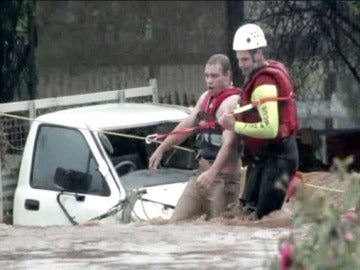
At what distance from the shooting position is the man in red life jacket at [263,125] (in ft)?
37.2

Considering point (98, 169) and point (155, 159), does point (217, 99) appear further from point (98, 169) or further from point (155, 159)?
point (98, 169)

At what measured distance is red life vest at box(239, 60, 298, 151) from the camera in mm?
11414

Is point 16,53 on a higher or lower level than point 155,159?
higher

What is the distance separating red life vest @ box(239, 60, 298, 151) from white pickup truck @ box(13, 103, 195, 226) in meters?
1.26

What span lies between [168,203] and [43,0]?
37.7ft

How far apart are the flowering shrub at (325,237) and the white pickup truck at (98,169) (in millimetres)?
6368

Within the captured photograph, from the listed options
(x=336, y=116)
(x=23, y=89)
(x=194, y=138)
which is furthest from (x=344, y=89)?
(x=194, y=138)

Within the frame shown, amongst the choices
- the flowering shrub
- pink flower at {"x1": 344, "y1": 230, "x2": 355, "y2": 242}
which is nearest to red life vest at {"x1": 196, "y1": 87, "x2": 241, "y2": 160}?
the flowering shrub

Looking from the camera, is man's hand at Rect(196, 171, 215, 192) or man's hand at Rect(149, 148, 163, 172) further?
man's hand at Rect(149, 148, 163, 172)

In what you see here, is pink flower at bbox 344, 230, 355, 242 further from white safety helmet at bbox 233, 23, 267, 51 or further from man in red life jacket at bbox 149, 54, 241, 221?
man in red life jacket at bbox 149, 54, 241, 221

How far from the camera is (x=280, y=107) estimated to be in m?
11.4

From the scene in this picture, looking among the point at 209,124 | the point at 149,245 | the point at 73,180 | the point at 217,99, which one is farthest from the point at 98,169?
the point at 149,245

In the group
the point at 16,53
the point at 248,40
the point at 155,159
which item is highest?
the point at 248,40

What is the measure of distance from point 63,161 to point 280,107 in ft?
8.26
